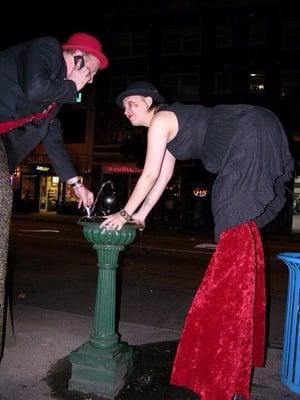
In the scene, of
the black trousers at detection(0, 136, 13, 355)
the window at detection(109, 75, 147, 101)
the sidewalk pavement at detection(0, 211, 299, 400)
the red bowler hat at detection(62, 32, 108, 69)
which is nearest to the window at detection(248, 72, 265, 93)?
the window at detection(109, 75, 147, 101)

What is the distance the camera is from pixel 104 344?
2.99 meters

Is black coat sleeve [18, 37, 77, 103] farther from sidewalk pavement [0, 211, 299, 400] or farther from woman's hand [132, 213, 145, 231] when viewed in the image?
sidewalk pavement [0, 211, 299, 400]

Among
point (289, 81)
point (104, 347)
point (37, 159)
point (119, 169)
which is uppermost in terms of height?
point (289, 81)

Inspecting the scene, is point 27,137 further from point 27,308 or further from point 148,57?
point 148,57

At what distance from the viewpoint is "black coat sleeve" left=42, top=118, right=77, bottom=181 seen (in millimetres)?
3113

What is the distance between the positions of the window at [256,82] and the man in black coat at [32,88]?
2440 centimetres

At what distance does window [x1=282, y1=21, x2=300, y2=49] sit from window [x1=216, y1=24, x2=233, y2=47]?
3.01 metres

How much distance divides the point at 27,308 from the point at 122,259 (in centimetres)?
464

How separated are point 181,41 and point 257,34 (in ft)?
14.9

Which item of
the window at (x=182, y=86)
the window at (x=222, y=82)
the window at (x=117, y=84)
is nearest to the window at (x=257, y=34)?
the window at (x=222, y=82)

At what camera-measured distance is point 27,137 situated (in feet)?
8.66

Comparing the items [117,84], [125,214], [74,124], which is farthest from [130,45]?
[125,214]

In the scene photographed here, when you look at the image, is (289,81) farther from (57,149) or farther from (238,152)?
(238,152)

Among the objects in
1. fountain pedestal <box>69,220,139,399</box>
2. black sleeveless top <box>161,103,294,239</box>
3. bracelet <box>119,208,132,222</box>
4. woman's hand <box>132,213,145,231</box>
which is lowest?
fountain pedestal <box>69,220,139,399</box>
